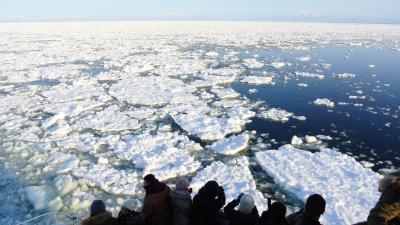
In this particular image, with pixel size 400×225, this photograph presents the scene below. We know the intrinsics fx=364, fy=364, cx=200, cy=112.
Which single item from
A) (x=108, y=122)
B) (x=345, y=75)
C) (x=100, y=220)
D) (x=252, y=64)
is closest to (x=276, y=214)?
(x=100, y=220)

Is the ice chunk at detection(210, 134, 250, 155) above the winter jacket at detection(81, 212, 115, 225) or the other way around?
the other way around

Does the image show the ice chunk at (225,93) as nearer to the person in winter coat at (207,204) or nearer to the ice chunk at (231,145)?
the ice chunk at (231,145)

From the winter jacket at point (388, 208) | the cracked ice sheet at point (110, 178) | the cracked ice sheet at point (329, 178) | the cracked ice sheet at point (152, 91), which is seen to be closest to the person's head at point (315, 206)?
the winter jacket at point (388, 208)

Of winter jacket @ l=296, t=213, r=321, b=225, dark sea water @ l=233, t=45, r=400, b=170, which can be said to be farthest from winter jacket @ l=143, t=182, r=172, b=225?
dark sea water @ l=233, t=45, r=400, b=170

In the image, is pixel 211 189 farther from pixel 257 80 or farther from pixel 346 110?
pixel 257 80

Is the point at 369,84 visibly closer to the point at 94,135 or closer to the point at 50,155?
the point at 94,135

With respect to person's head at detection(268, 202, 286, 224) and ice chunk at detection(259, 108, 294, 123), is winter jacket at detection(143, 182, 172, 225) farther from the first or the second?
ice chunk at detection(259, 108, 294, 123)

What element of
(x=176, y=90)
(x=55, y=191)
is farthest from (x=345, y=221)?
(x=176, y=90)
